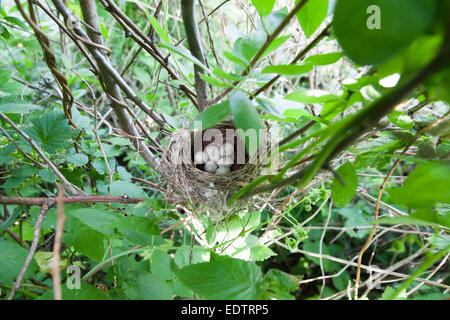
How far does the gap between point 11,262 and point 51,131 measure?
0.25 metres

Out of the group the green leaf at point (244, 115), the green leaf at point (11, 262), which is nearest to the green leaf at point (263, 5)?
the green leaf at point (244, 115)

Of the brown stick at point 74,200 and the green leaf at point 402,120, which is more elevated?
the green leaf at point 402,120

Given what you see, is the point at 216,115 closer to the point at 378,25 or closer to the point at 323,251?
the point at 378,25

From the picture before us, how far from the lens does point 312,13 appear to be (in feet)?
1.17

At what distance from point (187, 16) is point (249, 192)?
0.29 meters

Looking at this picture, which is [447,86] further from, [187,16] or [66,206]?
[66,206]

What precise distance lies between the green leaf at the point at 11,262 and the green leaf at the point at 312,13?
59 cm

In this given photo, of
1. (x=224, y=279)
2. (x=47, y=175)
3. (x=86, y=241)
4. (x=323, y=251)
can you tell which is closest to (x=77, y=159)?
(x=47, y=175)

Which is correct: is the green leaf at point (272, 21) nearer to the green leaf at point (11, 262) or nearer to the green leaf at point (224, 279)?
the green leaf at point (224, 279)

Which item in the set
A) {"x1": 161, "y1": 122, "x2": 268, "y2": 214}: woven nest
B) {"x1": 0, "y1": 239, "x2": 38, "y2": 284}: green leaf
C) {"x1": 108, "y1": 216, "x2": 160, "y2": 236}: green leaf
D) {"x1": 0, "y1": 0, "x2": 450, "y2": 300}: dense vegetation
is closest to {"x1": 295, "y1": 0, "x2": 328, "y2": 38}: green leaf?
{"x1": 0, "y1": 0, "x2": 450, "y2": 300}: dense vegetation

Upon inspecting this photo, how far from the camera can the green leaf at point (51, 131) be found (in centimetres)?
58

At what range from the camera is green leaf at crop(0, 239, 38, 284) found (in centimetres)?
49
